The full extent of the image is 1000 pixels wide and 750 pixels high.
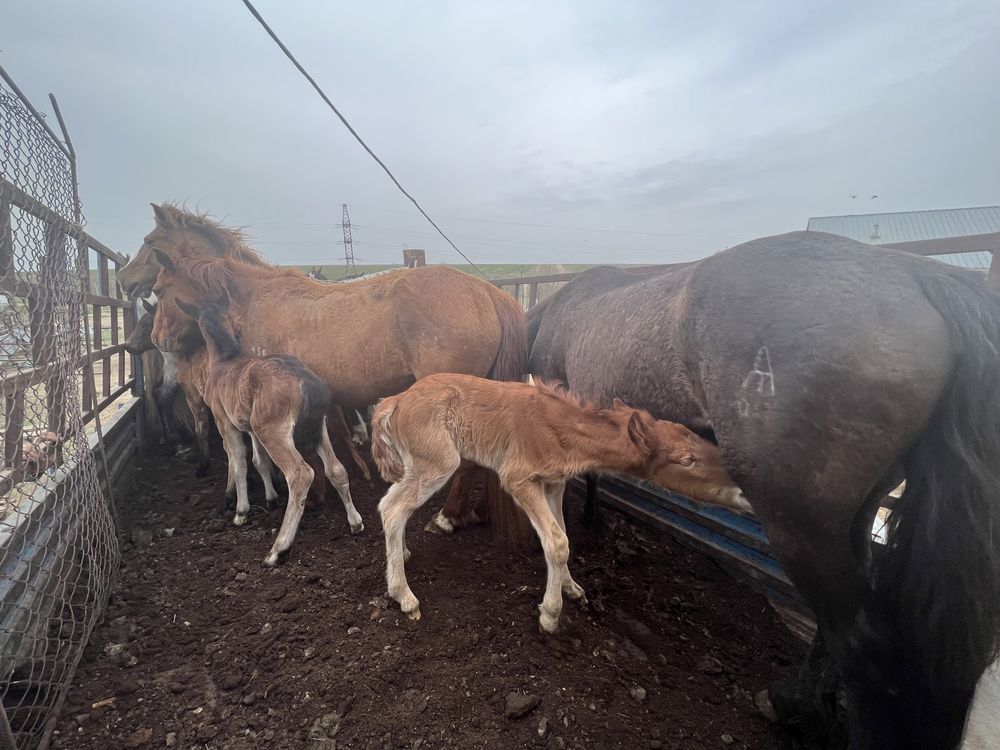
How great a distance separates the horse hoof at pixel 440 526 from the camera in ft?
11.0

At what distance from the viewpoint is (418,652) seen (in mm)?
2213

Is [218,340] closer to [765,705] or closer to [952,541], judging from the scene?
[765,705]

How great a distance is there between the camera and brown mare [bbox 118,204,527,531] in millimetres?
3326

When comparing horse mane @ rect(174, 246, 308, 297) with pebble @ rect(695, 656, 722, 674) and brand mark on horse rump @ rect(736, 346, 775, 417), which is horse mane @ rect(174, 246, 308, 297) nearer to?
brand mark on horse rump @ rect(736, 346, 775, 417)

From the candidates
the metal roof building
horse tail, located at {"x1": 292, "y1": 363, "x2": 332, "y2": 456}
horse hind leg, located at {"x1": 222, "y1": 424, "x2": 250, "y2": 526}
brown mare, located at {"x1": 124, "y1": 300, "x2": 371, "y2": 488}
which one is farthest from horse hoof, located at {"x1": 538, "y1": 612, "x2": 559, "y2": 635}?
the metal roof building

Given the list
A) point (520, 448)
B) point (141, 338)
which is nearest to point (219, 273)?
point (141, 338)

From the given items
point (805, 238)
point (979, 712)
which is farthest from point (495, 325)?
point (979, 712)

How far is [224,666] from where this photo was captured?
214cm

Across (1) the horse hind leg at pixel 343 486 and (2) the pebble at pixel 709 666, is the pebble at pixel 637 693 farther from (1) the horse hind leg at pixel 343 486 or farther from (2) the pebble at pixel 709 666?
(1) the horse hind leg at pixel 343 486

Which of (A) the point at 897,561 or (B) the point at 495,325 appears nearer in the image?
(A) the point at 897,561

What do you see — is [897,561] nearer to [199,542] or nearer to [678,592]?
[678,592]

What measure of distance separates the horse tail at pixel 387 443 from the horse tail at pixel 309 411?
69 cm

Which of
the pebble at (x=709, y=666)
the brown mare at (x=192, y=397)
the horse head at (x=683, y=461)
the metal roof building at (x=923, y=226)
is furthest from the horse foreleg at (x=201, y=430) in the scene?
the metal roof building at (x=923, y=226)

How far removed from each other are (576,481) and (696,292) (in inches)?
113
